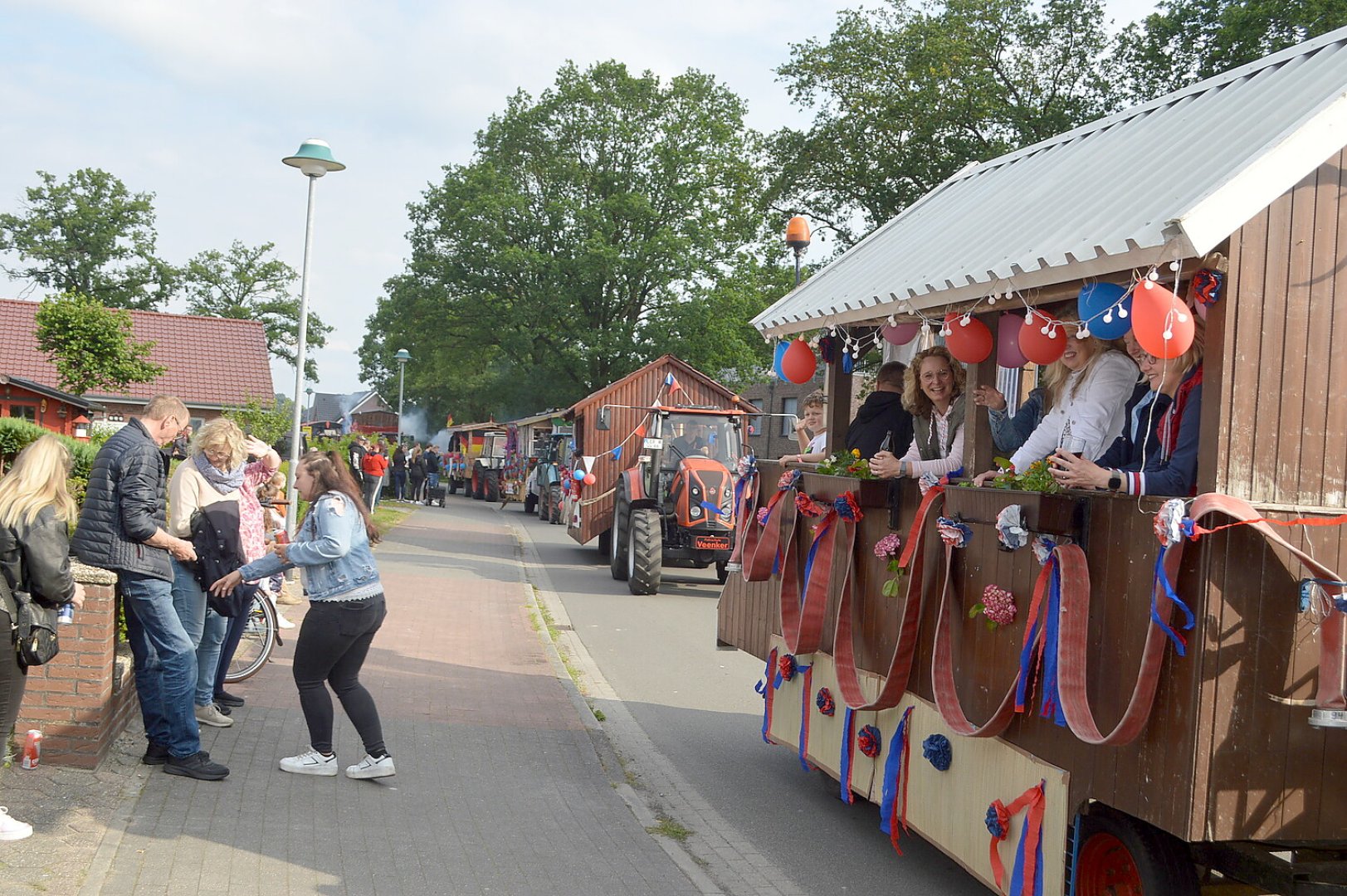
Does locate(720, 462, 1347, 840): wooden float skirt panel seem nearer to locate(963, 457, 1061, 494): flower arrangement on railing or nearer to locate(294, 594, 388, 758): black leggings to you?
locate(963, 457, 1061, 494): flower arrangement on railing

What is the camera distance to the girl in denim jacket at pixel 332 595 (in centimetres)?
577

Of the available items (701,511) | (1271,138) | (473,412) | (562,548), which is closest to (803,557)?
(1271,138)

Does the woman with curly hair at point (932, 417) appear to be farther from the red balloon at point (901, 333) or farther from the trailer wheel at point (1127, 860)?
the trailer wheel at point (1127, 860)

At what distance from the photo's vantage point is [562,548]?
2286 cm

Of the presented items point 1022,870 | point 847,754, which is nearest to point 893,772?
point 847,754

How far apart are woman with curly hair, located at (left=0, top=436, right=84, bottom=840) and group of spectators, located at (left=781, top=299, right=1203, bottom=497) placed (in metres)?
3.59

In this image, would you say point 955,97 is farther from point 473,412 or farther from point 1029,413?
point 473,412

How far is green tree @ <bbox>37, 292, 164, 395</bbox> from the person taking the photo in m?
28.2

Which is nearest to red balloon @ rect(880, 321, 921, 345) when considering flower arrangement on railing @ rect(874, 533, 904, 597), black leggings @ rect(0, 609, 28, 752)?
flower arrangement on railing @ rect(874, 533, 904, 597)

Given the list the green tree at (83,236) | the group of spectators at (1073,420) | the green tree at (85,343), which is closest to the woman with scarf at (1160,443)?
the group of spectators at (1073,420)

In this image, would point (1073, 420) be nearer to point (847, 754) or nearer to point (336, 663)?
point (847, 754)

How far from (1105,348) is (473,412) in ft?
210

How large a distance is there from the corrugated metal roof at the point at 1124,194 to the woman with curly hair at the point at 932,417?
0.42 m

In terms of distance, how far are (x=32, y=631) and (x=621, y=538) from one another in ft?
41.9
